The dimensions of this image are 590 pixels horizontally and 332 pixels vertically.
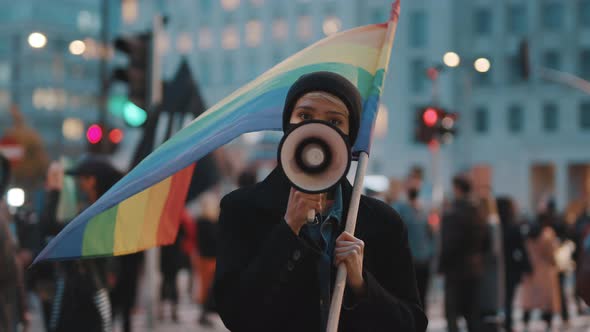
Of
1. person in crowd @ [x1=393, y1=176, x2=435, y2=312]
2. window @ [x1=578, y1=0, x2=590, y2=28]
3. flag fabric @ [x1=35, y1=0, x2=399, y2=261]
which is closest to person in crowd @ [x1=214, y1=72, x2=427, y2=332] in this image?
flag fabric @ [x1=35, y1=0, x2=399, y2=261]

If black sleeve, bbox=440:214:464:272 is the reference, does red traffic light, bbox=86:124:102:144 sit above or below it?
above

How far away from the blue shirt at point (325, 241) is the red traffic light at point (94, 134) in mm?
13677

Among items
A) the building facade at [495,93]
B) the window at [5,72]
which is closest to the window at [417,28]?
the building facade at [495,93]

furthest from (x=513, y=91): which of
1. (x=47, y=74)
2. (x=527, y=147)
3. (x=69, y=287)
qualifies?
(x=69, y=287)

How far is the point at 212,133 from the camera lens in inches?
152

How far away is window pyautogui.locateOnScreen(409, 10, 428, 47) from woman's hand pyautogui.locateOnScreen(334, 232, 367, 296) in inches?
2793

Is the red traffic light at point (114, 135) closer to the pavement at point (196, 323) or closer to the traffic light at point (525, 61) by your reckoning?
the pavement at point (196, 323)

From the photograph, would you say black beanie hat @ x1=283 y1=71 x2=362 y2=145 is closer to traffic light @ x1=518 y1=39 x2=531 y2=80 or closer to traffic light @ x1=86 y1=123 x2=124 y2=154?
traffic light @ x1=86 y1=123 x2=124 y2=154

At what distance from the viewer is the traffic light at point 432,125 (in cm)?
2091

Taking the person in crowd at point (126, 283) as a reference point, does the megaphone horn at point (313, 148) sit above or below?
above

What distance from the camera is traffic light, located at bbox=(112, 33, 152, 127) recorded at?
1179 cm

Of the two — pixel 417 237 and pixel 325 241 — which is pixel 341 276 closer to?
pixel 325 241

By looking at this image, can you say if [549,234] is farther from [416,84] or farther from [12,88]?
[12,88]

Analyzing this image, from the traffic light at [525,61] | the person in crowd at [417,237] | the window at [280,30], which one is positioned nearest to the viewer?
the person in crowd at [417,237]
